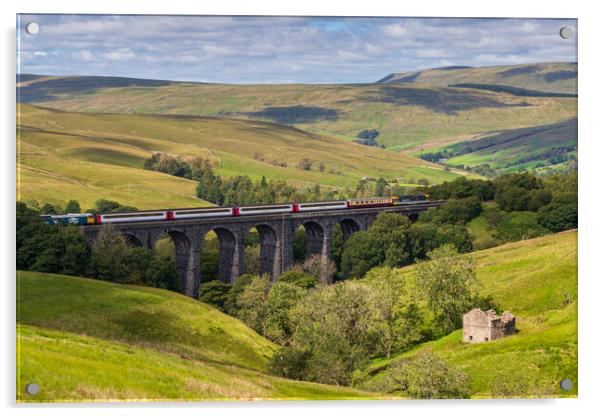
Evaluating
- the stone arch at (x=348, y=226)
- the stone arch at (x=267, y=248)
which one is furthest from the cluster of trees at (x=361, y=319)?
the stone arch at (x=348, y=226)

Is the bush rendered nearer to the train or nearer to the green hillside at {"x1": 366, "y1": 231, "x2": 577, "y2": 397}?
the green hillside at {"x1": 366, "y1": 231, "x2": 577, "y2": 397}

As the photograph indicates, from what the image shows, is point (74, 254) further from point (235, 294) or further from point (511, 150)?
point (511, 150)

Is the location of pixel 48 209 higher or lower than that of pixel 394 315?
higher

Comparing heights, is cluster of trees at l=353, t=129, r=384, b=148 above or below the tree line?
above

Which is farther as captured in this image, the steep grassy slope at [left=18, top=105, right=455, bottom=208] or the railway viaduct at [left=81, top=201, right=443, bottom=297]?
the railway viaduct at [left=81, top=201, right=443, bottom=297]

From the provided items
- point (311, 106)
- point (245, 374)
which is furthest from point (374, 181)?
point (245, 374)

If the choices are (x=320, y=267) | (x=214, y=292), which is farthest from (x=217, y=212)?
(x=320, y=267)

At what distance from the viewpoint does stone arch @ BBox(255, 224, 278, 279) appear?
245 feet

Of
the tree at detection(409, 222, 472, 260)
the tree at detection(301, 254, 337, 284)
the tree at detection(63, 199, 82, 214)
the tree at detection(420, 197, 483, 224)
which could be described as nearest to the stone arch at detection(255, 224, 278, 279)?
the tree at detection(301, 254, 337, 284)

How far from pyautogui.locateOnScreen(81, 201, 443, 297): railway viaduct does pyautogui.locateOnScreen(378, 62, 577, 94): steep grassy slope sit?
12315mm

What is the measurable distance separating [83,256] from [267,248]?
1037 inches

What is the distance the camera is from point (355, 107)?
102m

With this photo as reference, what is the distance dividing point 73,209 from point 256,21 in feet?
105

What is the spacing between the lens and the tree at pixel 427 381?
34.9 m
